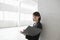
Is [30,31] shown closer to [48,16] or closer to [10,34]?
[10,34]

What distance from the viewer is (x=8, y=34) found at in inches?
91.7

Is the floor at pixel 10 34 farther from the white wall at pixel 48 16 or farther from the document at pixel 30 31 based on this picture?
the white wall at pixel 48 16

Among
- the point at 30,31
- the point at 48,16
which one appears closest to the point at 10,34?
the point at 30,31

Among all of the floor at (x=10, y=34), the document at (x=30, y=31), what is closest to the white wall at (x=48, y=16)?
the document at (x=30, y=31)

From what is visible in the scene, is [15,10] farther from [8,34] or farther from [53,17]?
[53,17]

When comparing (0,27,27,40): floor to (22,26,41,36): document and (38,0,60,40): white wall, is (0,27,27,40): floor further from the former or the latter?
(38,0,60,40): white wall

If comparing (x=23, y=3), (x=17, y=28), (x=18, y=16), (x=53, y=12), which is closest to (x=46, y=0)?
(x=53, y=12)

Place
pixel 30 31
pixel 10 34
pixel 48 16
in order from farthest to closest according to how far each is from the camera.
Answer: pixel 48 16, pixel 10 34, pixel 30 31

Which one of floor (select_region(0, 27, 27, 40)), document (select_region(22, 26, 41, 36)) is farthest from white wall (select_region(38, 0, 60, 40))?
floor (select_region(0, 27, 27, 40))

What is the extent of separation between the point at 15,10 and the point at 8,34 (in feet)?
1.67

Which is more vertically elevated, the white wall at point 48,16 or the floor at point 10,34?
the white wall at point 48,16

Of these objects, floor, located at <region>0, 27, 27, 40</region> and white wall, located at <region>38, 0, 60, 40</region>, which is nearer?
floor, located at <region>0, 27, 27, 40</region>

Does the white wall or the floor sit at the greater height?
the white wall

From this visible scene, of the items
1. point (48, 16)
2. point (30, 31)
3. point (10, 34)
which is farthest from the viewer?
point (48, 16)
